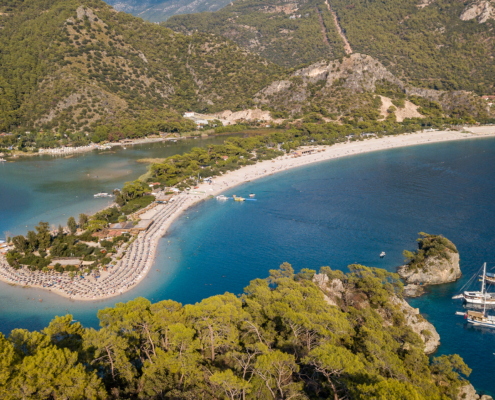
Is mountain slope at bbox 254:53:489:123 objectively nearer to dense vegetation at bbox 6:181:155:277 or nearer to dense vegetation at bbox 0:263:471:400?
dense vegetation at bbox 6:181:155:277

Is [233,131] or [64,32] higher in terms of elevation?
[64,32]

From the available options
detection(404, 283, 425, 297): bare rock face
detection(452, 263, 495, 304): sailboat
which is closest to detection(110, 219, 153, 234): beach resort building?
detection(404, 283, 425, 297): bare rock face

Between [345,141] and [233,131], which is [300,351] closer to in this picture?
[345,141]

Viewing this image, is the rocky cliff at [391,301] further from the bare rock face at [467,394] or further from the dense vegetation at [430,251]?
the dense vegetation at [430,251]

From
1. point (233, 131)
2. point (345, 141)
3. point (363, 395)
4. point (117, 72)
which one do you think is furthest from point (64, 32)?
point (363, 395)

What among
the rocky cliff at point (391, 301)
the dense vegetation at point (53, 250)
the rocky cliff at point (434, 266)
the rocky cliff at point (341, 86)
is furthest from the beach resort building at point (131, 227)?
the rocky cliff at point (341, 86)

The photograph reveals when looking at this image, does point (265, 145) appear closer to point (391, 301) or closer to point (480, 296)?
point (480, 296)
